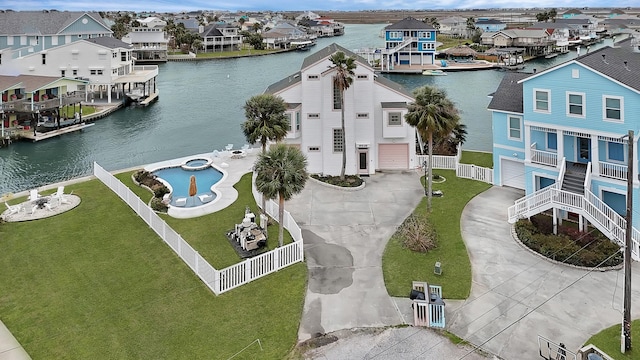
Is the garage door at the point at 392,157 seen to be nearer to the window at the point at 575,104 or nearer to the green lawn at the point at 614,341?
the window at the point at 575,104

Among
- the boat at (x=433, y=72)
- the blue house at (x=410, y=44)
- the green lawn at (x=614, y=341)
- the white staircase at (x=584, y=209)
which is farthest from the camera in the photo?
the blue house at (x=410, y=44)

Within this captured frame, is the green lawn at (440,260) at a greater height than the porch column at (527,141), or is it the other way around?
the porch column at (527,141)

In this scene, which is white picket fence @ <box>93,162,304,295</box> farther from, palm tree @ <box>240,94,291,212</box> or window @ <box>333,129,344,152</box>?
→ window @ <box>333,129,344,152</box>

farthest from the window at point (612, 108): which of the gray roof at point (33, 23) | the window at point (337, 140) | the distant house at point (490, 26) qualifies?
the distant house at point (490, 26)

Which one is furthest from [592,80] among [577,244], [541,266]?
[541,266]

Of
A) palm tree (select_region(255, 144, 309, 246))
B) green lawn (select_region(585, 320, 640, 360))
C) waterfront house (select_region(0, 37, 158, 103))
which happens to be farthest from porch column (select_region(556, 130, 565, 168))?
waterfront house (select_region(0, 37, 158, 103))

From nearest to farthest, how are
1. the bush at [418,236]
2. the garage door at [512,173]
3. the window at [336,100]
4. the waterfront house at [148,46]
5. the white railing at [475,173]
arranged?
the bush at [418,236]
the garage door at [512,173]
the white railing at [475,173]
the window at [336,100]
the waterfront house at [148,46]
